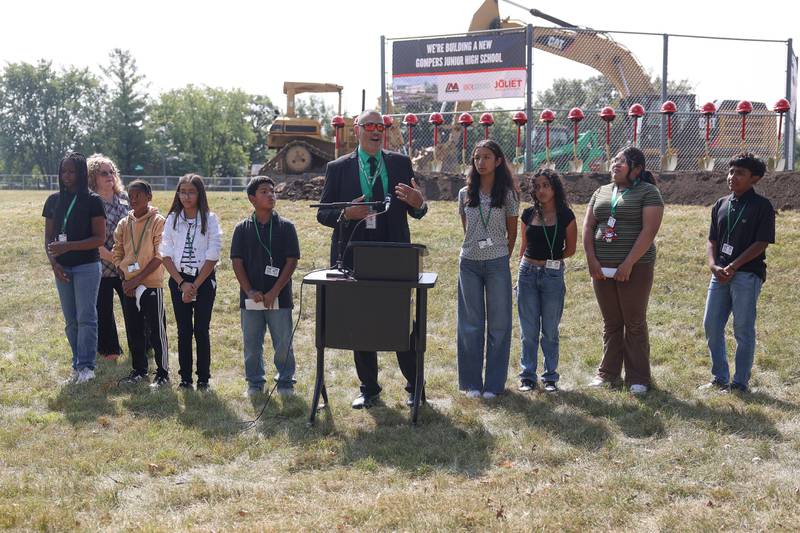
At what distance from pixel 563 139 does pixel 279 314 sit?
9749mm

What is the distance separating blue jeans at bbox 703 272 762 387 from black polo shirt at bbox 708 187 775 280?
0.12 metres

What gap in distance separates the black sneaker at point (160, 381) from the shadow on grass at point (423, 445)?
6.25 feet

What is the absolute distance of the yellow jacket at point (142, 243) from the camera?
22.9 ft

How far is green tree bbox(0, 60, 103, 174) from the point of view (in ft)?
248

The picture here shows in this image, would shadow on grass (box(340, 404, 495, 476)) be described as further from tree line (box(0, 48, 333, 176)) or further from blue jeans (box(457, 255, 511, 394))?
tree line (box(0, 48, 333, 176))

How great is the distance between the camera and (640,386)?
6359mm

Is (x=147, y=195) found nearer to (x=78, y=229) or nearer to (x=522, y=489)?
(x=78, y=229)

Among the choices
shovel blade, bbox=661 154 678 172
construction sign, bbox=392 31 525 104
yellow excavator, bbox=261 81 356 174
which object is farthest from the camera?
yellow excavator, bbox=261 81 356 174

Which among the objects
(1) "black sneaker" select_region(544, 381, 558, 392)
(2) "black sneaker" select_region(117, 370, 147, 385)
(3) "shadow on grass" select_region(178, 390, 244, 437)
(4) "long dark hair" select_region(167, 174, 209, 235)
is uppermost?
(4) "long dark hair" select_region(167, 174, 209, 235)

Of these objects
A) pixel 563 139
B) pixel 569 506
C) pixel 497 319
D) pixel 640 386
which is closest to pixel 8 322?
pixel 497 319

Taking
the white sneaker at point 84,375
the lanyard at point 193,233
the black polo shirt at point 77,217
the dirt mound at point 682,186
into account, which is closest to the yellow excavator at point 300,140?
the dirt mound at point 682,186

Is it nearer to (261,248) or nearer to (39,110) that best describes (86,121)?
(39,110)

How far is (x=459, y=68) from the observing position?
15.7 meters

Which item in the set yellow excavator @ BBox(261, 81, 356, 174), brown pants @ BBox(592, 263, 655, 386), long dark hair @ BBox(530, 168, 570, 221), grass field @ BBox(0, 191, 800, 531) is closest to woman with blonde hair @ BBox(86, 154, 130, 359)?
grass field @ BBox(0, 191, 800, 531)
